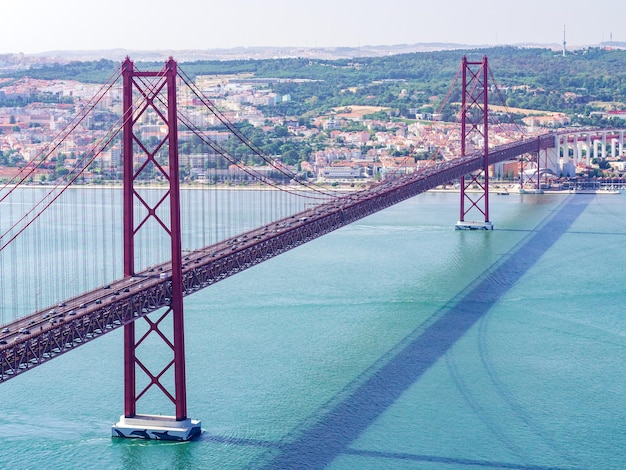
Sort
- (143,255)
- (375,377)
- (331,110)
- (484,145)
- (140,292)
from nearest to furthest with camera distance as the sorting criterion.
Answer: (140,292) < (375,377) < (143,255) < (484,145) < (331,110)

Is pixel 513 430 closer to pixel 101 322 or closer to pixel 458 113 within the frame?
pixel 101 322

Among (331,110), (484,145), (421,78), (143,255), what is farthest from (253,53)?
(143,255)

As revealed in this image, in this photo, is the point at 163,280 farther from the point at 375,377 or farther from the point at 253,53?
the point at 253,53

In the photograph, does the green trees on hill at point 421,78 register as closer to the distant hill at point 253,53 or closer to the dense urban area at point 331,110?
the dense urban area at point 331,110

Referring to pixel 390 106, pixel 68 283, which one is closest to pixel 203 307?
pixel 68 283

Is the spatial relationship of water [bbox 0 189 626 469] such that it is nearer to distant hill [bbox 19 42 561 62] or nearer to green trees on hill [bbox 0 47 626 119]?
green trees on hill [bbox 0 47 626 119]

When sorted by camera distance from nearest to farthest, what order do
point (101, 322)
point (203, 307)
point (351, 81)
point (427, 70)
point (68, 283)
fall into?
point (101, 322)
point (203, 307)
point (68, 283)
point (351, 81)
point (427, 70)
